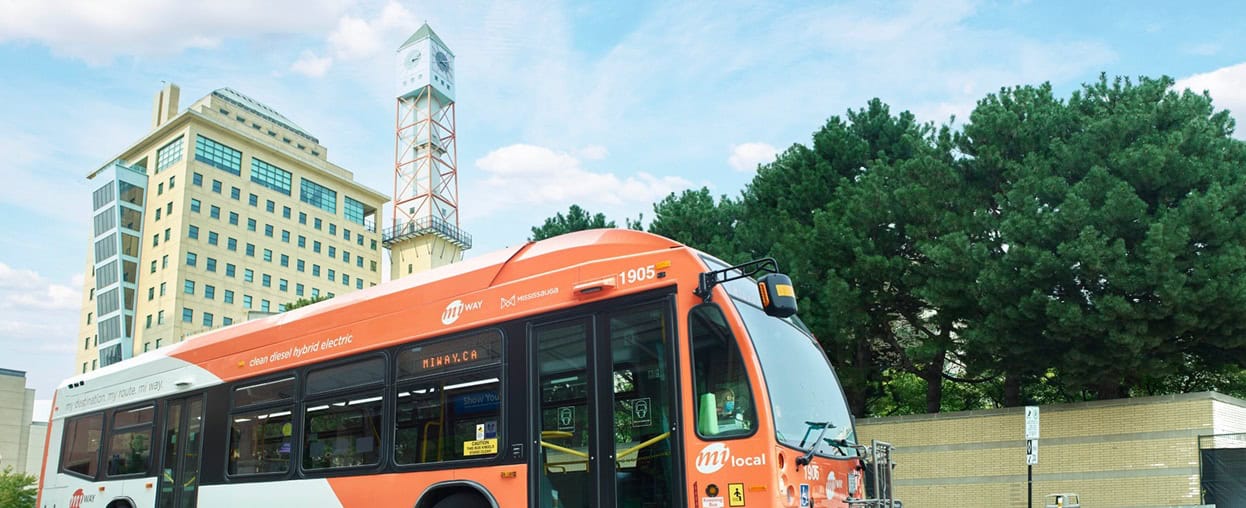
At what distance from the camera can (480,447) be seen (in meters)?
8.54

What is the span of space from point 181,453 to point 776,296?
26.4 feet

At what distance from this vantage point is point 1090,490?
2003 centimetres

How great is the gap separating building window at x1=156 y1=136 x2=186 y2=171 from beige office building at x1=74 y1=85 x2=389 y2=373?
0.12 metres

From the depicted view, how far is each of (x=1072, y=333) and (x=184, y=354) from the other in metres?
14.7

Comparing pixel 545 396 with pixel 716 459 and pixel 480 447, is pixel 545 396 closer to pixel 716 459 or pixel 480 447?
pixel 480 447

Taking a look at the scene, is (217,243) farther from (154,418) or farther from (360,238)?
(154,418)

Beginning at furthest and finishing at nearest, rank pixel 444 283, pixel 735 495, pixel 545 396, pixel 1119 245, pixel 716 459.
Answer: pixel 1119 245 < pixel 444 283 < pixel 545 396 < pixel 716 459 < pixel 735 495

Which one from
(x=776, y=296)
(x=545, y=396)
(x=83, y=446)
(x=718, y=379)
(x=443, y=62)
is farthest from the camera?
(x=443, y=62)

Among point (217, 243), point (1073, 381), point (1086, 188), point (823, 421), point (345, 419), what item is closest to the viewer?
point (823, 421)

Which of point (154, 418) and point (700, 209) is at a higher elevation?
point (700, 209)

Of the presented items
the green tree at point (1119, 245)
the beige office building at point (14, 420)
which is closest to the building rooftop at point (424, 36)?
the beige office building at point (14, 420)

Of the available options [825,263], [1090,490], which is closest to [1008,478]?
[1090,490]

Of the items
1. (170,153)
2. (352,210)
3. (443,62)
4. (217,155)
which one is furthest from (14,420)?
(443,62)

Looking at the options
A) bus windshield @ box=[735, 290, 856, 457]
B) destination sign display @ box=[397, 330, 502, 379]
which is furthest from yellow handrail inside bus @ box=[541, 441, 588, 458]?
bus windshield @ box=[735, 290, 856, 457]
